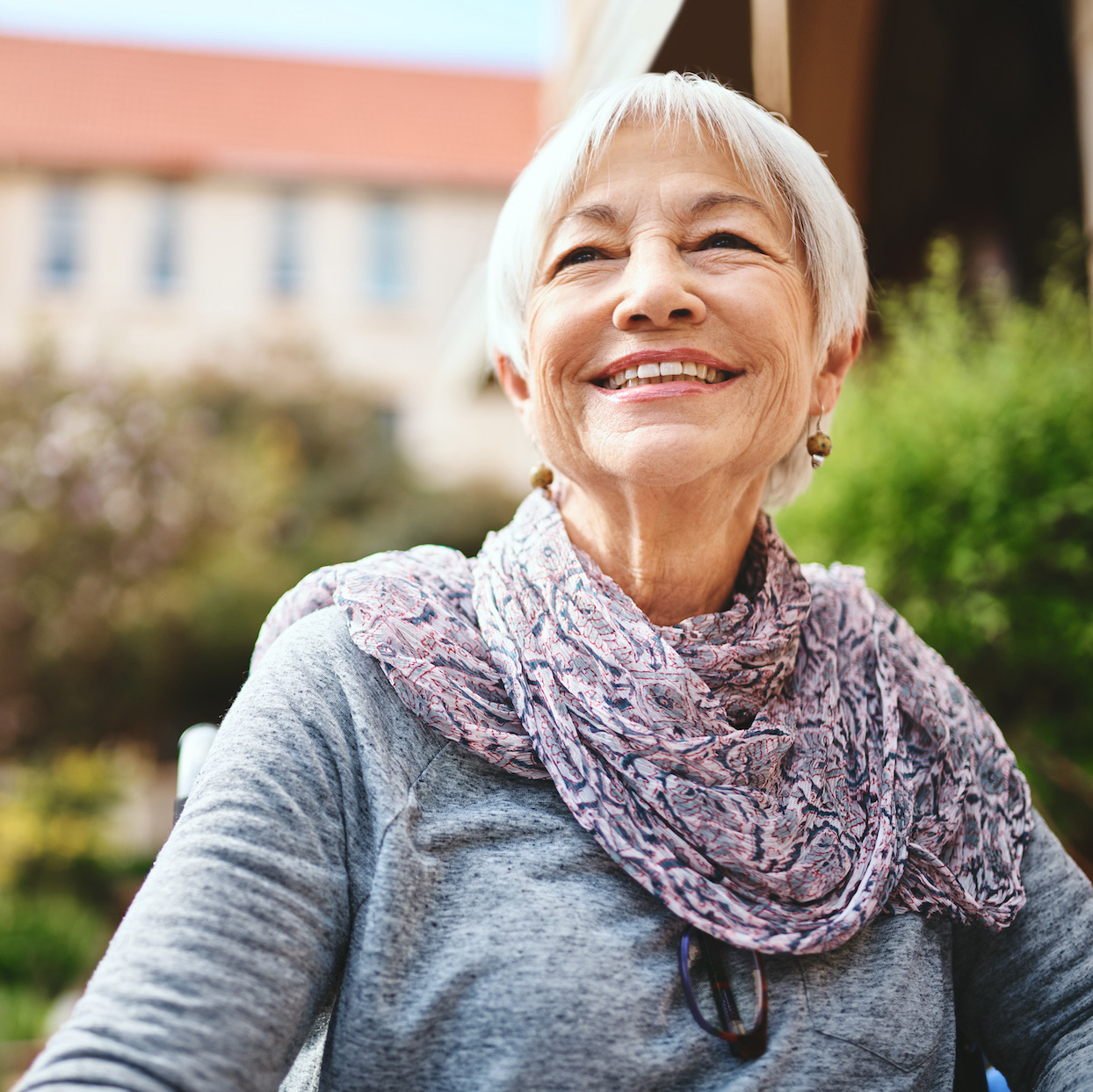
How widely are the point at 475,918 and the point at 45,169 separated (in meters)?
20.6

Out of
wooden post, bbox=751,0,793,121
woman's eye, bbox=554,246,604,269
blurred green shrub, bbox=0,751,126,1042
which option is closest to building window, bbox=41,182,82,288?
blurred green shrub, bbox=0,751,126,1042

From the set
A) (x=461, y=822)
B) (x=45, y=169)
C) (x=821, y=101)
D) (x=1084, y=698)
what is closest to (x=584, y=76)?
(x=821, y=101)

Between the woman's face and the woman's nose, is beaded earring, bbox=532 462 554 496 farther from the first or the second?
the woman's nose

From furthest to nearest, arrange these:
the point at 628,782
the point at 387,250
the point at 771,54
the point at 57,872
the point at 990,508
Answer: the point at 387,250
the point at 57,872
the point at 990,508
the point at 771,54
the point at 628,782

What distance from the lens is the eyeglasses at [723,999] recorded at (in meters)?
1.15

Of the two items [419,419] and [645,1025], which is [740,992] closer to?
[645,1025]

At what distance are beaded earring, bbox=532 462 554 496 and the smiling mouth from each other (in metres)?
0.23

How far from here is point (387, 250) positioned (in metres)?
19.0

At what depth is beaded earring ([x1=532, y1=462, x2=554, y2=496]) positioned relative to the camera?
1.54m

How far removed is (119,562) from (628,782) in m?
7.89

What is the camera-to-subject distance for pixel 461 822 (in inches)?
46.8

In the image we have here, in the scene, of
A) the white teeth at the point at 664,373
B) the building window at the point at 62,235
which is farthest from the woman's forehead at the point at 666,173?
the building window at the point at 62,235

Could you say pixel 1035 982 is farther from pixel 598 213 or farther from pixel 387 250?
pixel 387 250

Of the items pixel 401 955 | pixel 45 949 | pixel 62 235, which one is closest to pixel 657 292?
pixel 401 955
